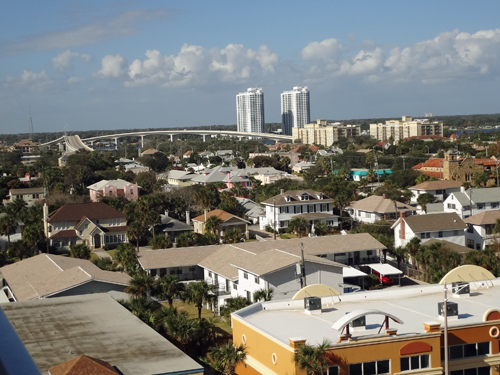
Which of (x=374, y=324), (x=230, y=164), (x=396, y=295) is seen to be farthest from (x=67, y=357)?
(x=230, y=164)

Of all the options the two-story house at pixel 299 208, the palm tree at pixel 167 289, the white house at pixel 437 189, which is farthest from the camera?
the white house at pixel 437 189

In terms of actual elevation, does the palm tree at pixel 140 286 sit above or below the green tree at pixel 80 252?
above

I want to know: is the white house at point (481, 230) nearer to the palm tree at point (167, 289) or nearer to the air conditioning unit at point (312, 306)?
the palm tree at point (167, 289)

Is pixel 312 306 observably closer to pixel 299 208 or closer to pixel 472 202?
pixel 299 208

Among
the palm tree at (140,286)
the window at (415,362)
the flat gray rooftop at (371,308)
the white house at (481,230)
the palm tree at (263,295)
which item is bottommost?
the white house at (481,230)

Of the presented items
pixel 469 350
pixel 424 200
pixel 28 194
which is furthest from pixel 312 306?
pixel 28 194

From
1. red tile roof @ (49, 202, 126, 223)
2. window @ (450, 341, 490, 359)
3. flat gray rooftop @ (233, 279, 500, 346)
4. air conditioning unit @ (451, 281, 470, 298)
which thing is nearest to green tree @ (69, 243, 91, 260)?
red tile roof @ (49, 202, 126, 223)

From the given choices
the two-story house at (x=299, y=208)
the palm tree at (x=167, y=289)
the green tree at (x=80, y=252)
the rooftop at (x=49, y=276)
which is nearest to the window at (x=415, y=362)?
the palm tree at (x=167, y=289)
